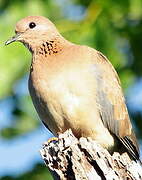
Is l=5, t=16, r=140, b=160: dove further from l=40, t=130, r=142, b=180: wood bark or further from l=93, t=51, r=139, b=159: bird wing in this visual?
l=40, t=130, r=142, b=180: wood bark

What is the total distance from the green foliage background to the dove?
114mm

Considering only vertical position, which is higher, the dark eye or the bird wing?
the dark eye

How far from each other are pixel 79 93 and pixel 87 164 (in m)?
1.00

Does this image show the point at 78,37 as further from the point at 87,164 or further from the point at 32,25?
the point at 87,164

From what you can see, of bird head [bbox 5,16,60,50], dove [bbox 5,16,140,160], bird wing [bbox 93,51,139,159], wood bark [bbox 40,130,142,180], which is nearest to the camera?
wood bark [bbox 40,130,142,180]

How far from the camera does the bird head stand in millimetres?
8461

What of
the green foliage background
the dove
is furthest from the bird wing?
the green foliage background

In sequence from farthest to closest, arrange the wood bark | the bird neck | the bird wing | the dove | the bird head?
the bird head < the bird neck < the bird wing < the dove < the wood bark

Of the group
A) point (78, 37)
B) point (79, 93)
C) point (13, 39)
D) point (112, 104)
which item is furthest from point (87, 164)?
point (13, 39)

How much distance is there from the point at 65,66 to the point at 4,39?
2.25 feet

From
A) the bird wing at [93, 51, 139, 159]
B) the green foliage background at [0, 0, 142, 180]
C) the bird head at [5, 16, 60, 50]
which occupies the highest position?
the bird head at [5, 16, 60, 50]

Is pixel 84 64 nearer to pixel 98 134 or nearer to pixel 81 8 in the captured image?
pixel 98 134

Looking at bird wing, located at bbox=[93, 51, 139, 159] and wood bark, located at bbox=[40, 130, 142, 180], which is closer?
wood bark, located at bbox=[40, 130, 142, 180]

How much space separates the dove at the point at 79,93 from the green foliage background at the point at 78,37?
4.5 inches
